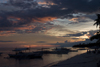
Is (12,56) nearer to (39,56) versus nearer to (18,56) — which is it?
(18,56)

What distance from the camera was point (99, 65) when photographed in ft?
46.8

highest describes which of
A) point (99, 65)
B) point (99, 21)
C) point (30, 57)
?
point (99, 21)

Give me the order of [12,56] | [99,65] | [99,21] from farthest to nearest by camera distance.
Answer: [12,56] → [99,21] → [99,65]

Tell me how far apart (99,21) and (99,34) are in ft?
8.21

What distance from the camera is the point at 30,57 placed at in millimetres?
52375

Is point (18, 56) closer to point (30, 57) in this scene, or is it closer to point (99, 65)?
point (30, 57)

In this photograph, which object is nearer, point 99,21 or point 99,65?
point 99,65

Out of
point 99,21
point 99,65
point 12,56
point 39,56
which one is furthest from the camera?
point 12,56

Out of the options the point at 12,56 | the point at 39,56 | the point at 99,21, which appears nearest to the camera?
the point at 99,21

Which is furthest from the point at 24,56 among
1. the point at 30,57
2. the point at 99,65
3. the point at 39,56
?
the point at 99,65

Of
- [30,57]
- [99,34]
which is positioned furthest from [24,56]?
[99,34]

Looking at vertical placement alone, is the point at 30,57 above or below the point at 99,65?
below

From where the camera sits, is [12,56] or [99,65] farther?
[12,56]

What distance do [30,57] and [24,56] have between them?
10.9 feet
